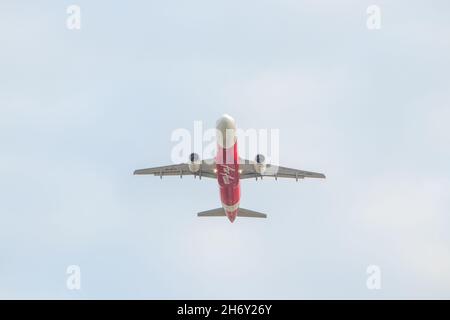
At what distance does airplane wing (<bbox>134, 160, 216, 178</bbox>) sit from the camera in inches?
4329

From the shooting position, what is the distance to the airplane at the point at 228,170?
319ft

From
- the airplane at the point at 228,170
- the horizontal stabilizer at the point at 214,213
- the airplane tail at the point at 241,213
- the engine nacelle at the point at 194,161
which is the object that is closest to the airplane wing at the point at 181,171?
the airplane at the point at 228,170

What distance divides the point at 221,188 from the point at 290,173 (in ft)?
40.5

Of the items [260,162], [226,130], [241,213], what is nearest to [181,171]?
[241,213]

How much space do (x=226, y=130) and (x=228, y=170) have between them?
6.51 metres

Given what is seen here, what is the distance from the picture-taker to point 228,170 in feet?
331

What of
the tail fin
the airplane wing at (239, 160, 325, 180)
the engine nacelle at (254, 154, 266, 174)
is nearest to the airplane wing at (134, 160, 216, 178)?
the airplane wing at (239, 160, 325, 180)

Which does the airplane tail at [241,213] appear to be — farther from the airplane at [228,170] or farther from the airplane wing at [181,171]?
the airplane wing at [181,171]
